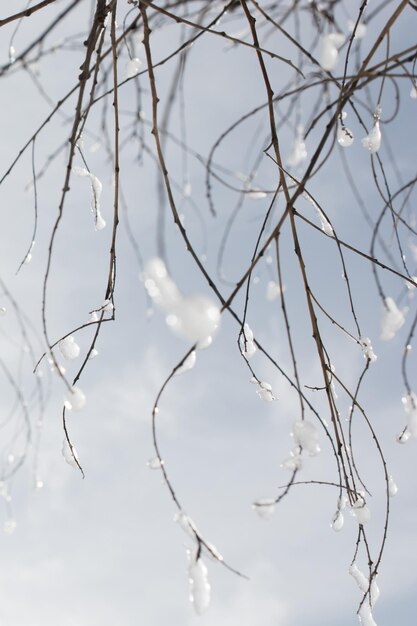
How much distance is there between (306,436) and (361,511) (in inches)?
7.3

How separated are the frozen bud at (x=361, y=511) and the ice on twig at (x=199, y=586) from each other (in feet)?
0.86

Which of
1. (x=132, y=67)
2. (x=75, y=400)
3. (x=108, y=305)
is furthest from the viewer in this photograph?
(x=132, y=67)

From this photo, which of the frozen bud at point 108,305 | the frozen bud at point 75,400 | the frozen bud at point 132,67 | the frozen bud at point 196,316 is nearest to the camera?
the frozen bud at point 196,316

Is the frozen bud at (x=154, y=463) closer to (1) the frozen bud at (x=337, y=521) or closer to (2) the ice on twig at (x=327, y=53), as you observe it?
(1) the frozen bud at (x=337, y=521)

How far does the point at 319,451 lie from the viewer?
659 mm

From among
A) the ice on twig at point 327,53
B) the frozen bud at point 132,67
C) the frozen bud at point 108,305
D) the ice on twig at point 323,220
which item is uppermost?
the frozen bud at point 132,67

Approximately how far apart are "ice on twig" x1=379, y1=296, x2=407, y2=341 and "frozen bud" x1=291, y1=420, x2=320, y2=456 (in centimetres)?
12

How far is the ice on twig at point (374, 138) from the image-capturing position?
838 mm

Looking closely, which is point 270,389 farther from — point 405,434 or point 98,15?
point 98,15

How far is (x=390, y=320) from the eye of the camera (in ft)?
2.25

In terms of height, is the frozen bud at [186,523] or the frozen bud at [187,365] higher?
the frozen bud at [187,365]

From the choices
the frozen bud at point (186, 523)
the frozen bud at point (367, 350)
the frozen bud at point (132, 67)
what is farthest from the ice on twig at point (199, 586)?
the frozen bud at point (132, 67)

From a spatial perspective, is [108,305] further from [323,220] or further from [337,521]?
[337,521]

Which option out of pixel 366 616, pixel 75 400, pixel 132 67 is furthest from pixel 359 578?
pixel 132 67
